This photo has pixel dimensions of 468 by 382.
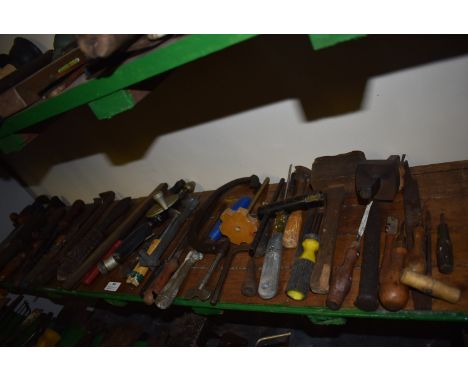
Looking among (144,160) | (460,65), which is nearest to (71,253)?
(144,160)

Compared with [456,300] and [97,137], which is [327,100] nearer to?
[456,300]

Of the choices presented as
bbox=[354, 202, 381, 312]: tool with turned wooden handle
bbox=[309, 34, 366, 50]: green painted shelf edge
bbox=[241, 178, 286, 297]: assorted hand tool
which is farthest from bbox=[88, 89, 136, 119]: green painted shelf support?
bbox=[354, 202, 381, 312]: tool with turned wooden handle

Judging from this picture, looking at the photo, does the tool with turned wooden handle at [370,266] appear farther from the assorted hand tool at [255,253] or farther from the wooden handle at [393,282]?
the assorted hand tool at [255,253]

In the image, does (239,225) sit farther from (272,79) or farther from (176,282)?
(272,79)

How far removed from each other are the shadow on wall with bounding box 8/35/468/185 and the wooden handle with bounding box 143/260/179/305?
2.72 ft

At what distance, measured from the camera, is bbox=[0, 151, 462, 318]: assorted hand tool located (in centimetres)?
101

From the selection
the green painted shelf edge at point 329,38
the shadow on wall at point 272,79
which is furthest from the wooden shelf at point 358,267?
the green painted shelf edge at point 329,38

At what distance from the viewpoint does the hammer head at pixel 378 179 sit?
1.19m

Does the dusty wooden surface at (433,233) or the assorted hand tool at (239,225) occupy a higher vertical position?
the assorted hand tool at (239,225)

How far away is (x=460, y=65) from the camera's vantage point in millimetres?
1136

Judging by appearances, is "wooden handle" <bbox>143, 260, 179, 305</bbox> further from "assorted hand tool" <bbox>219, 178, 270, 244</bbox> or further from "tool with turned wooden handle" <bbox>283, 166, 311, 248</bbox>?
"tool with turned wooden handle" <bbox>283, 166, 311, 248</bbox>

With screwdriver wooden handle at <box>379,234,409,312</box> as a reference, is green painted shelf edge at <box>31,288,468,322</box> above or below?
below

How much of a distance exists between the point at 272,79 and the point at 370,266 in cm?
93

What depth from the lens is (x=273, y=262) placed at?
1.24m
